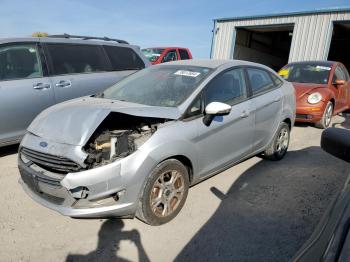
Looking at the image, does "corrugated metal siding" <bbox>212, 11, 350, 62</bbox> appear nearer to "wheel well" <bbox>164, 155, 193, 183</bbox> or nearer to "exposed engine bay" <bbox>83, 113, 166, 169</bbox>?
"wheel well" <bbox>164, 155, 193, 183</bbox>

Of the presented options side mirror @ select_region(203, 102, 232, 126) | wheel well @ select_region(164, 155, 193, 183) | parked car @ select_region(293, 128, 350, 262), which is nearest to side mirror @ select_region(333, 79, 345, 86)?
side mirror @ select_region(203, 102, 232, 126)

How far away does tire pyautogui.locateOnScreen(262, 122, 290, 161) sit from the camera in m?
4.71

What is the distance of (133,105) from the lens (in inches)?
126

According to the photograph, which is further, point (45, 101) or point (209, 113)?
point (45, 101)

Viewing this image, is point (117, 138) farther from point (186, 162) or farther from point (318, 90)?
point (318, 90)

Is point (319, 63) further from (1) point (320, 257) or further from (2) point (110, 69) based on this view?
(1) point (320, 257)

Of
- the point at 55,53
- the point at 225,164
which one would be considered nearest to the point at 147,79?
the point at 225,164

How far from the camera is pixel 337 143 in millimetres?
1873

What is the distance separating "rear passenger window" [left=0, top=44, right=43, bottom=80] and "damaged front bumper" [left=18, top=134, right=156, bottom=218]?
2291mm

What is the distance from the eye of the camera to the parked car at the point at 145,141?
2639 millimetres

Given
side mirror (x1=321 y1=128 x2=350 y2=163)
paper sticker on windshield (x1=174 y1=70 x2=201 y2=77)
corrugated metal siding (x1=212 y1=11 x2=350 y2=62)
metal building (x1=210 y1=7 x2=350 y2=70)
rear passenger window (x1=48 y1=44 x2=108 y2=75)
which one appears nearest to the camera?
side mirror (x1=321 y1=128 x2=350 y2=163)

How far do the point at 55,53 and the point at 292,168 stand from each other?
4158 millimetres

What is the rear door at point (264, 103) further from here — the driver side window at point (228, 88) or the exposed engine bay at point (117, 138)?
the exposed engine bay at point (117, 138)

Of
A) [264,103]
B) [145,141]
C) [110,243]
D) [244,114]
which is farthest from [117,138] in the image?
[264,103]
